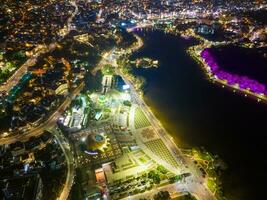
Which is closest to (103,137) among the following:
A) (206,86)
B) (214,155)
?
(214,155)

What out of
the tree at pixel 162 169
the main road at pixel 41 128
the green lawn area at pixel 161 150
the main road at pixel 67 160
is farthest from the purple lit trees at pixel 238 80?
the main road at pixel 67 160

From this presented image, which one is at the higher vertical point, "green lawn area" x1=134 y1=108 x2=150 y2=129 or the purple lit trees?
the purple lit trees

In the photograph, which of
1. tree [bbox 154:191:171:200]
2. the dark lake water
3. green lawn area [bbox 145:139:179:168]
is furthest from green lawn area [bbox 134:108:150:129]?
tree [bbox 154:191:171:200]

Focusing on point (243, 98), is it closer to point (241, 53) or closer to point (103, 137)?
point (241, 53)

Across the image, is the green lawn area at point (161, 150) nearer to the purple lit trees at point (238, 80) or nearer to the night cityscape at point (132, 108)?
the night cityscape at point (132, 108)

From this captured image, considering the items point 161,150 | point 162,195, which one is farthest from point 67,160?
point 162,195

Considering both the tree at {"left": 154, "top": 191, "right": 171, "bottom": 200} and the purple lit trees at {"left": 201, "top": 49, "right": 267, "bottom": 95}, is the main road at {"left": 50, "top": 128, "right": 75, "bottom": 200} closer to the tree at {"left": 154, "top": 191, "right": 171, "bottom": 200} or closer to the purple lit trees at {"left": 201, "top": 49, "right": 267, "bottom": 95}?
the tree at {"left": 154, "top": 191, "right": 171, "bottom": 200}
